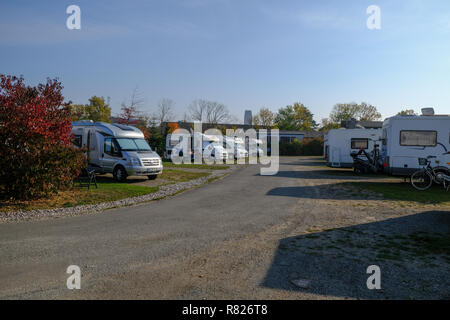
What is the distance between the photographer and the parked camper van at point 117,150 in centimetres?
1533

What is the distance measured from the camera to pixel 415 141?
52.6ft

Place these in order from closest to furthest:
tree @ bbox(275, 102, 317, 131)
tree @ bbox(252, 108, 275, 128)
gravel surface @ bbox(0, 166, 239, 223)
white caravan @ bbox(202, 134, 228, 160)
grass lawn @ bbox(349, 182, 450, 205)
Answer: gravel surface @ bbox(0, 166, 239, 223) → grass lawn @ bbox(349, 182, 450, 205) → white caravan @ bbox(202, 134, 228, 160) → tree @ bbox(252, 108, 275, 128) → tree @ bbox(275, 102, 317, 131)

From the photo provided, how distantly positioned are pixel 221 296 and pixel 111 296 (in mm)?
1221

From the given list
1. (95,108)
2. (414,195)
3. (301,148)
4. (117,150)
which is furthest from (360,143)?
(95,108)

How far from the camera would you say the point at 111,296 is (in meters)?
3.79

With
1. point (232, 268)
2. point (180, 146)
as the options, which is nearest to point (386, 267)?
point (232, 268)

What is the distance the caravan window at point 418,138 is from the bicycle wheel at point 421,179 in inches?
84.8

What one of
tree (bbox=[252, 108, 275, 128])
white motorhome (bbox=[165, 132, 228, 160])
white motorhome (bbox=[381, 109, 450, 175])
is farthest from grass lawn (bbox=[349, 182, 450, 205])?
tree (bbox=[252, 108, 275, 128])

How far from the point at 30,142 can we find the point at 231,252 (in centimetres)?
746

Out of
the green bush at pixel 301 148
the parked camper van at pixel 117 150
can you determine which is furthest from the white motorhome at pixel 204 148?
the green bush at pixel 301 148

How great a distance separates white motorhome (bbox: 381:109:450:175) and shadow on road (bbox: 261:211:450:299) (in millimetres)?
9133

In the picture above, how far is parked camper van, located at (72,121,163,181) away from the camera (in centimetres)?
1533

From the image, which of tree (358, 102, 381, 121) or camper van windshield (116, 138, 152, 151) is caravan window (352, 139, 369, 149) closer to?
camper van windshield (116, 138, 152, 151)
